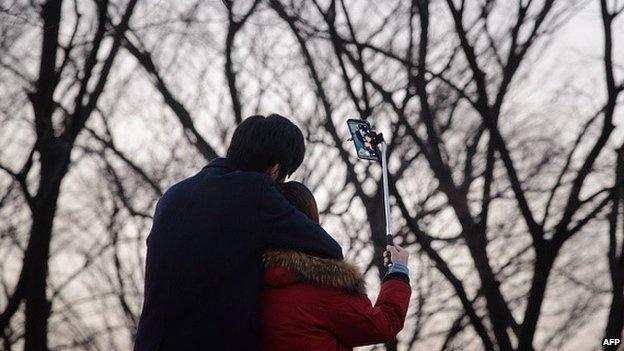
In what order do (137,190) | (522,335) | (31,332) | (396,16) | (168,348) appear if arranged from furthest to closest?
(137,190) < (396,16) < (31,332) < (522,335) < (168,348)

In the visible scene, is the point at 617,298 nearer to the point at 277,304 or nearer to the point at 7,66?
the point at 277,304

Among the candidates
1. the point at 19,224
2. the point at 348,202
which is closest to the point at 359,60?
the point at 348,202

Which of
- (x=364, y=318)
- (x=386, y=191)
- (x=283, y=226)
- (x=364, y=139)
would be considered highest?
(x=364, y=139)

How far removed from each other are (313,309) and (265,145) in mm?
442

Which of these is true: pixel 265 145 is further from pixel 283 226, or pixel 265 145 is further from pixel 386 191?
pixel 386 191

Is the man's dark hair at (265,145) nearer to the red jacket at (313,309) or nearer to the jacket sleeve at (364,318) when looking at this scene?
the red jacket at (313,309)

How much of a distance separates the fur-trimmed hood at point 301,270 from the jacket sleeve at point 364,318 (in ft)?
0.15

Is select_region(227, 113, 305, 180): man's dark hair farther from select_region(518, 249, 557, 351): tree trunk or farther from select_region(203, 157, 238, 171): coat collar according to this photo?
select_region(518, 249, 557, 351): tree trunk

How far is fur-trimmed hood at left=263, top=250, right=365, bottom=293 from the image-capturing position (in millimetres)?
1941

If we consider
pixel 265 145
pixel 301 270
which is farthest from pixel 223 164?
pixel 301 270

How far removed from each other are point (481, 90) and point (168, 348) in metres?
3.95

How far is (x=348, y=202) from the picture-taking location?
376 inches

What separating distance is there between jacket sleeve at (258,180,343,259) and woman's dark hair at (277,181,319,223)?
9 centimetres

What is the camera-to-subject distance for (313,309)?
1.94m
